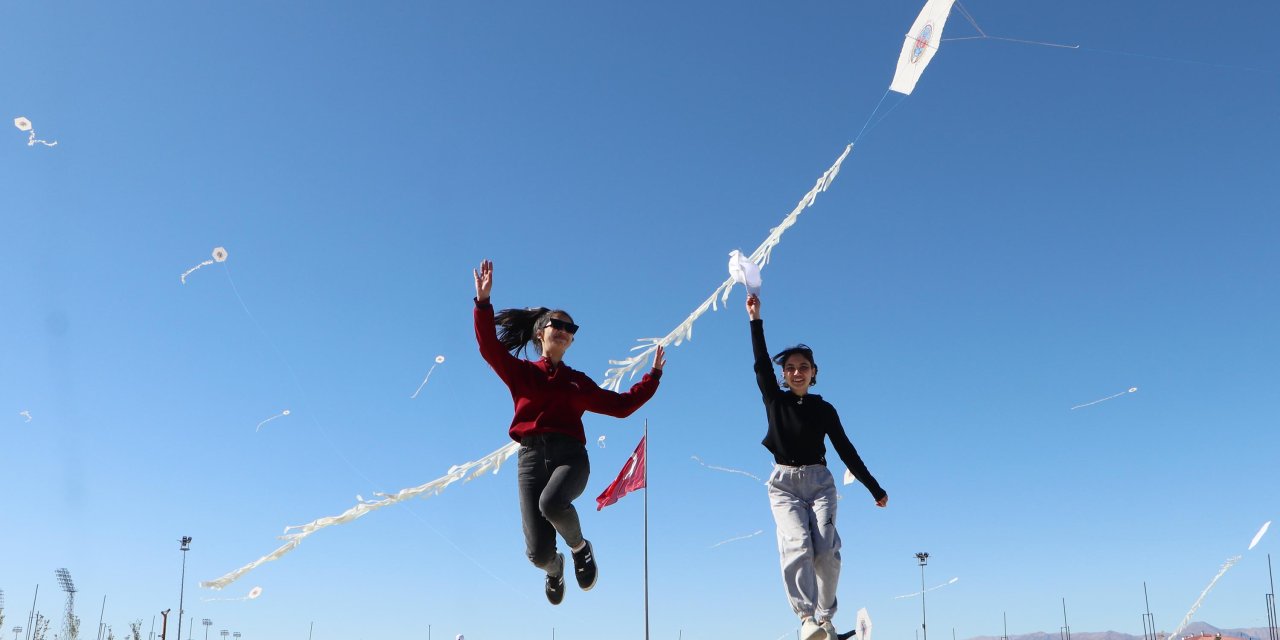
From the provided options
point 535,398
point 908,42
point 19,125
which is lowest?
point 535,398

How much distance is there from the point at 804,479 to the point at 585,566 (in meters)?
1.93

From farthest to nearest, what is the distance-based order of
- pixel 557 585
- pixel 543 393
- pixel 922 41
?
pixel 922 41, pixel 557 585, pixel 543 393

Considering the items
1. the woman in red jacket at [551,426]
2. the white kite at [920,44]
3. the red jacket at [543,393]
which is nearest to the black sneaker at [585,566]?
the woman in red jacket at [551,426]

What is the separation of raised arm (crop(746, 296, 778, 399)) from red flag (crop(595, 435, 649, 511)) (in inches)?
345

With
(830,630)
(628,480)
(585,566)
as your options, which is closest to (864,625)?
(830,630)

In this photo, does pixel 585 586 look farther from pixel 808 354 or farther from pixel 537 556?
pixel 808 354

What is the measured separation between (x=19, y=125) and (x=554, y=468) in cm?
1465

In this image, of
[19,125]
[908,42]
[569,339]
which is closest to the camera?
[569,339]

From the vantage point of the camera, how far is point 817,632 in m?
6.31

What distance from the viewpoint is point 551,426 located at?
24.0 feet

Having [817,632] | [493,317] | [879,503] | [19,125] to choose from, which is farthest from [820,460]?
[19,125]

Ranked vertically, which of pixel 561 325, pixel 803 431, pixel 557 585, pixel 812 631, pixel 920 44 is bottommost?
pixel 812 631

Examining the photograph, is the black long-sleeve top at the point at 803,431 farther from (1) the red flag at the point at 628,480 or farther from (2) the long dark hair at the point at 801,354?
(1) the red flag at the point at 628,480

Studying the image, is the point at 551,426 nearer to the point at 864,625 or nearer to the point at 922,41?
the point at 864,625
